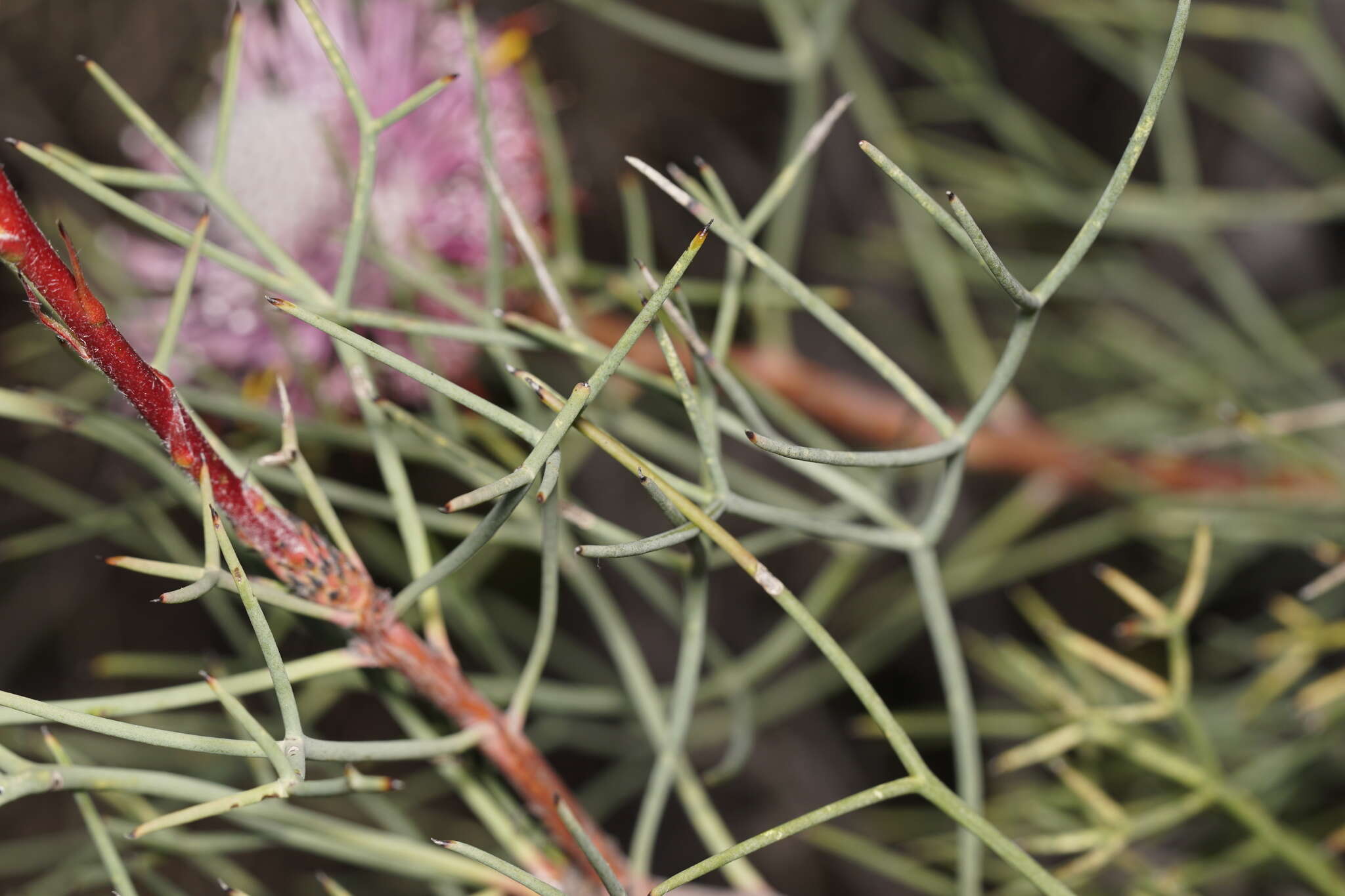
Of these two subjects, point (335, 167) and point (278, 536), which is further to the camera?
point (335, 167)

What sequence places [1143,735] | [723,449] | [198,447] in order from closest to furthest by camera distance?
[198,447]
[1143,735]
[723,449]

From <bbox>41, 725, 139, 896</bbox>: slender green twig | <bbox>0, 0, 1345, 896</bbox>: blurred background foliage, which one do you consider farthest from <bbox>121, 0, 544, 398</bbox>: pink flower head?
<bbox>41, 725, 139, 896</bbox>: slender green twig

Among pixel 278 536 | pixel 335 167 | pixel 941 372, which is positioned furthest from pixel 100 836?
Answer: pixel 941 372

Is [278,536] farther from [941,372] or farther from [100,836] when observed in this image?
[941,372]

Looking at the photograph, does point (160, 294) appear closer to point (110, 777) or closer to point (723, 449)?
point (110, 777)

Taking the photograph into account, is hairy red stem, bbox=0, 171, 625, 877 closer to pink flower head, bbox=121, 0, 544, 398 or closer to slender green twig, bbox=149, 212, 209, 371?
slender green twig, bbox=149, 212, 209, 371

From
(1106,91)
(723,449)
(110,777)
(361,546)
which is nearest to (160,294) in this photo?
(361,546)
